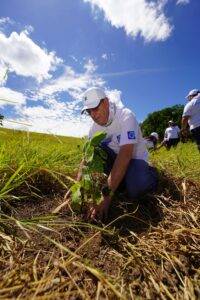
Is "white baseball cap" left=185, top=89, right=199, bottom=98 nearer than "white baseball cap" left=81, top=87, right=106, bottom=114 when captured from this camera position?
No

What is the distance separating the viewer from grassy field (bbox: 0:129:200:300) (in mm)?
1458

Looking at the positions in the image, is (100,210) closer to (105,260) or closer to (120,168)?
(120,168)

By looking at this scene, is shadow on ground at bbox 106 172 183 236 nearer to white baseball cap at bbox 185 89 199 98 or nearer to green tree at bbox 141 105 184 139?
white baseball cap at bbox 185 89 199 98

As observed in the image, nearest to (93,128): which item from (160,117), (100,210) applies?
(100,210)

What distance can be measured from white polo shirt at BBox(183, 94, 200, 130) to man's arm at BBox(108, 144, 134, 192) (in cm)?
490

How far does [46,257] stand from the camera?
1763 mm

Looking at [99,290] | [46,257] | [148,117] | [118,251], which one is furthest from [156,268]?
[148,117]

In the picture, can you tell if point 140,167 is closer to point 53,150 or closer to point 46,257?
point 53,150

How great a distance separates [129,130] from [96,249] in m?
1.08

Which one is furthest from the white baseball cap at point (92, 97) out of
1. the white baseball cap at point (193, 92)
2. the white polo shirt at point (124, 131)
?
the white baseball cap at point (193, 92)

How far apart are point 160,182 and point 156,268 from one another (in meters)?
1.52

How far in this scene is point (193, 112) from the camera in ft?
24.0

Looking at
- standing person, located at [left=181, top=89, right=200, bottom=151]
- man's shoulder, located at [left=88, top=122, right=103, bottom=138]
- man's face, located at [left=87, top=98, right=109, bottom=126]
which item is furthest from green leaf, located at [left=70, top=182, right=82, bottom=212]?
standing person, located at [left=181, top=89, right=200, bottom=151]

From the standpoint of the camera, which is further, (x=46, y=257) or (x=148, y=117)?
(x=148, y=117)
